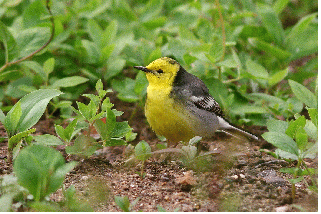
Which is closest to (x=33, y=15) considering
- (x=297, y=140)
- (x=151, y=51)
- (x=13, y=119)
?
(x=151, y=51)

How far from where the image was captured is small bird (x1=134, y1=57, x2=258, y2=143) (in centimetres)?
392

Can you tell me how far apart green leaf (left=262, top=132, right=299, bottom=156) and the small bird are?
1.01m

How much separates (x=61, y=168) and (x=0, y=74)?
80.0 inches

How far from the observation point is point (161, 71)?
4141 mm

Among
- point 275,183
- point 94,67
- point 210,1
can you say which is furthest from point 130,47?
point 275,183

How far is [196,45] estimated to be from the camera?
4.92 meters

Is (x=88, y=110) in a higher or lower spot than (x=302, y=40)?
lower

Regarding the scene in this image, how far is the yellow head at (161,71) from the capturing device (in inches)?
162

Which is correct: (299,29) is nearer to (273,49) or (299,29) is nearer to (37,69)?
(273,49)

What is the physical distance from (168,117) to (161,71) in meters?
0.48

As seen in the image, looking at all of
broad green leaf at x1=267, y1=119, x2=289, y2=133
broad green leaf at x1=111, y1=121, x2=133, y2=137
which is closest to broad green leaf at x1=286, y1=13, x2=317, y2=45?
broad green leaf at x1=267, y1=119, x2=289, y2=133

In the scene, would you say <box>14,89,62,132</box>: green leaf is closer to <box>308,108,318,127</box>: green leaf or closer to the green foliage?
the green foliage

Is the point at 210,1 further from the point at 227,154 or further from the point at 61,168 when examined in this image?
the point at 61,168

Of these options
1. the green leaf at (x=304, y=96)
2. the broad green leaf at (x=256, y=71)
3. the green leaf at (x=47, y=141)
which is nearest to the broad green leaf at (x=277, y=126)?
the green leaf at (x=304, y=96)
